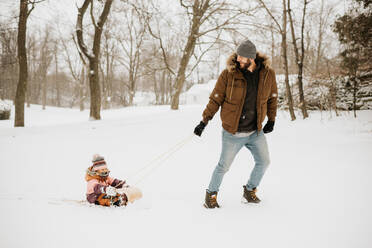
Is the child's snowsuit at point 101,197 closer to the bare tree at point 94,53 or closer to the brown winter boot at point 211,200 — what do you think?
the brown winter boot at point 211,200

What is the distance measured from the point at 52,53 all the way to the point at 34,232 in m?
35.7

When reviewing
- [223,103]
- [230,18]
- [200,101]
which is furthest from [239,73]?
[200,101]

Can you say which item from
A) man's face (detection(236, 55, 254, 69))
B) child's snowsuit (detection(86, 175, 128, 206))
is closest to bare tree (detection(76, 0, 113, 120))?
child's snowsuit (detection(86, 175, 128, 206))

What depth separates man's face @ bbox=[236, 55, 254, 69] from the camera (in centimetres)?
241

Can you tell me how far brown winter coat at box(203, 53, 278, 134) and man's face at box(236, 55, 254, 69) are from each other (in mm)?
66

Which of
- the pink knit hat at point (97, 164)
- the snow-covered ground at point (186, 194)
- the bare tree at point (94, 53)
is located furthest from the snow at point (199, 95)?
Result: the pink knit hat at point (97, 164)

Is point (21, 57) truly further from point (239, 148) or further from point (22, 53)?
point (239, 148)

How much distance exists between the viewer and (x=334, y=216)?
2.54 meters

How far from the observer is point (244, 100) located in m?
2.47

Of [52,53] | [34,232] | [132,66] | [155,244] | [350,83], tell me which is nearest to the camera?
[155,244]

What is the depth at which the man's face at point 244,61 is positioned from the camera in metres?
2.41

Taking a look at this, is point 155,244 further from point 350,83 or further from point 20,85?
point 20,85

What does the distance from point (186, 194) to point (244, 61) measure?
204 centimetres

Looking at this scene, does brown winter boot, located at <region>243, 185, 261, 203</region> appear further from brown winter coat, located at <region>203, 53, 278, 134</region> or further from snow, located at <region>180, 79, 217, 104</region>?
snow, located at <region>180, 79, 217, 104</region>
